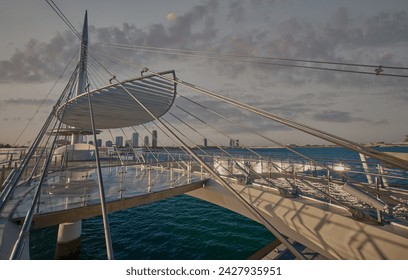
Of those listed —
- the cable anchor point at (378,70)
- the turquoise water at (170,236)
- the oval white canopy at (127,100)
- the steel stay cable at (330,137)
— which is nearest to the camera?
the steel stay cable at (330,137)

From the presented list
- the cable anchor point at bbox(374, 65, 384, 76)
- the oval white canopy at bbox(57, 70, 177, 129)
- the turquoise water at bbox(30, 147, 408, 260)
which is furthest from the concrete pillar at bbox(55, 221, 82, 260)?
the cable anchor point at bbox(374, 65, 384, 76)

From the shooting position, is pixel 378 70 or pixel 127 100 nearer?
pixel 378 70

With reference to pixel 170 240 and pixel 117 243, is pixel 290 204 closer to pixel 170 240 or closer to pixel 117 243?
pixel 170 240

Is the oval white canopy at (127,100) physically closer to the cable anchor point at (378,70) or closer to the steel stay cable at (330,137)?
the steel stay cable at (330,137)

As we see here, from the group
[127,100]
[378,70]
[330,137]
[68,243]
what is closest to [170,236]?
[68,243]

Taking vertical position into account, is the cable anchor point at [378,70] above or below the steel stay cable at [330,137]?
above

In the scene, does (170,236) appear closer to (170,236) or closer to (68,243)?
(170,236)

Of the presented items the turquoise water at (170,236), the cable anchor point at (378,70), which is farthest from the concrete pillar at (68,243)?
the cable anchor point at (378,70)
